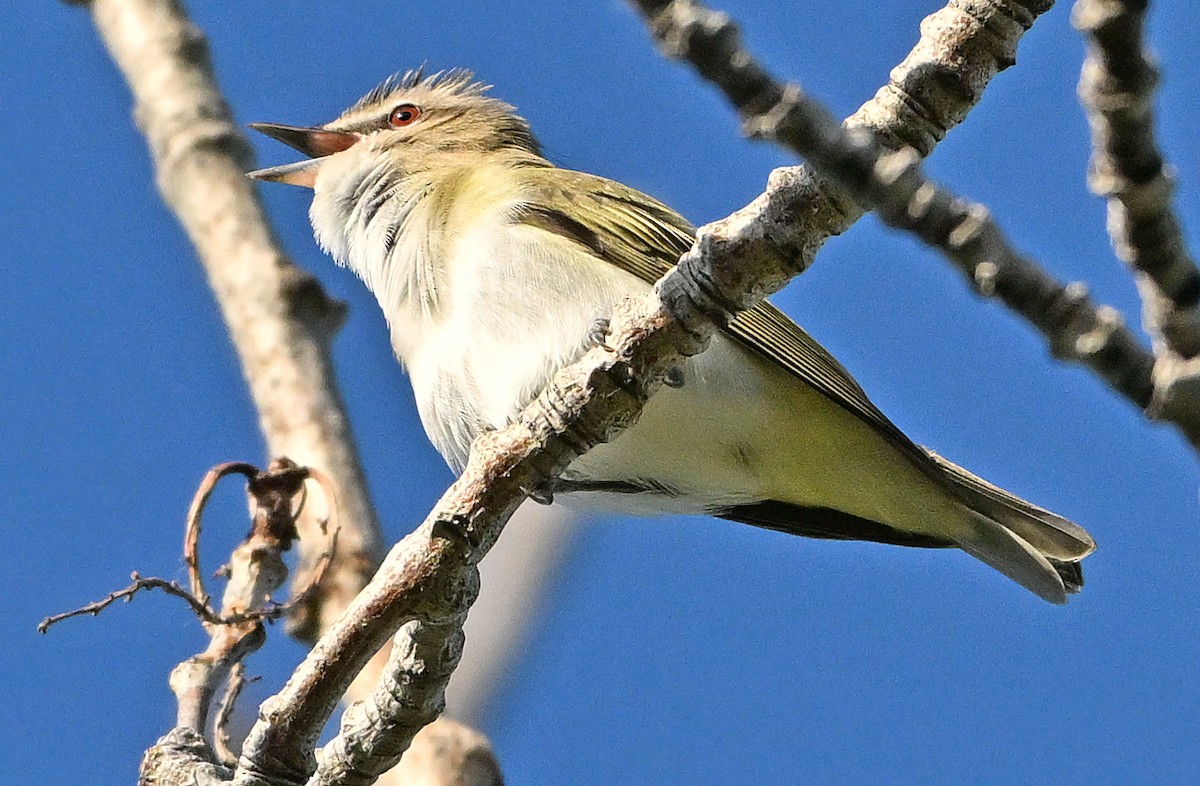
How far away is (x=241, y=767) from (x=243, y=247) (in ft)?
9.34

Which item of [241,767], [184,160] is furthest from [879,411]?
[184,160]

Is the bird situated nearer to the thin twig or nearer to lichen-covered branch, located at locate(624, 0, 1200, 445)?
the thin twig

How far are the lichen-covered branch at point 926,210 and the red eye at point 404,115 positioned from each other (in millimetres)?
4375

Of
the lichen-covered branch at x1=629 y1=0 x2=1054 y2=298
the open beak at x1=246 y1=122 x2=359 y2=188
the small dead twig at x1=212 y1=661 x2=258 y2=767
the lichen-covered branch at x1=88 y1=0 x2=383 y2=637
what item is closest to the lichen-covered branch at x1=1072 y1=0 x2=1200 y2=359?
the lichen-covered branch at x1=629 y1=0 x2=1054 y2=298

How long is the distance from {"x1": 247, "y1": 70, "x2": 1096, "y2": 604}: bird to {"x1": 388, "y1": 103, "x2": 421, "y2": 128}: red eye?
2.27ft

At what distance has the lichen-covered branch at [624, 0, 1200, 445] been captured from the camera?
1.71 meters

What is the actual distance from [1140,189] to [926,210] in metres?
0.26

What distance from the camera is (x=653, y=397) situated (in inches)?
169

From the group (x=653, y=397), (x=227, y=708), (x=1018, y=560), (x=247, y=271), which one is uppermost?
(x=247, y=271)

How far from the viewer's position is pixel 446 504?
3.27 meters

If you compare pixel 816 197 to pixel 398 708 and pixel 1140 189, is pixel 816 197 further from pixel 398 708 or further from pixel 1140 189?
pixel 398 708

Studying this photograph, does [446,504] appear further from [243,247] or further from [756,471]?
[243,247]

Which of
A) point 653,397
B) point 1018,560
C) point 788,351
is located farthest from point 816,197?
point 1018,560

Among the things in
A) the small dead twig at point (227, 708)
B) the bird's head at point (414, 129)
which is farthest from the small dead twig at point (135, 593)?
the bird's head at point (414, 129)
